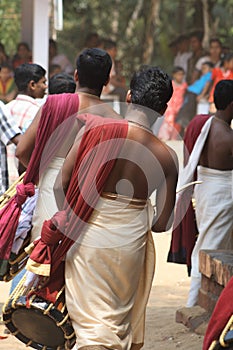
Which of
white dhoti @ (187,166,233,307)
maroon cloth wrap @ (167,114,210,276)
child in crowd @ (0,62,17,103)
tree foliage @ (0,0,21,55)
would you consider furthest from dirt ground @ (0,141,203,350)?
tree foliage @ (0,0,21,55)

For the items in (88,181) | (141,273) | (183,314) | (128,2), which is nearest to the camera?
(88,181)

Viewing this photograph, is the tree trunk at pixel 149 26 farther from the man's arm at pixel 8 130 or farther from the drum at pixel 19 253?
the drum at pixel 19 253

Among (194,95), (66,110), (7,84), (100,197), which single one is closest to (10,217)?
(66,110)

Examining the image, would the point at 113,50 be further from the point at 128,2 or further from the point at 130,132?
the point at 130,132

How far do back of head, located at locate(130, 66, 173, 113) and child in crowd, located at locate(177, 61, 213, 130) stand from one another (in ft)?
42.5

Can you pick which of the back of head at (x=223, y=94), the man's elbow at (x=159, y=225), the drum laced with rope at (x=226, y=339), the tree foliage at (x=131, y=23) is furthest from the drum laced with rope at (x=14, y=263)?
the tree foliage at (x=131, y=23)

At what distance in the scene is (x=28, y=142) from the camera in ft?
16.8

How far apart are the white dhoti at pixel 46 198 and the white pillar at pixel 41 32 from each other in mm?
8739

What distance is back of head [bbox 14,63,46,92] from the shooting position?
6879 mm

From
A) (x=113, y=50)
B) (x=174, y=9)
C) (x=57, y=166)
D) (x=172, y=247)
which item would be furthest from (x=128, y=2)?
(x=57, y=166)

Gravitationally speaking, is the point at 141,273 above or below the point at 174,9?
above

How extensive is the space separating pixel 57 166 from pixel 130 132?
29.8 inches

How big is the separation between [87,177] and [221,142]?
Answer: 2.51 m

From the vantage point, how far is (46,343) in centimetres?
479
